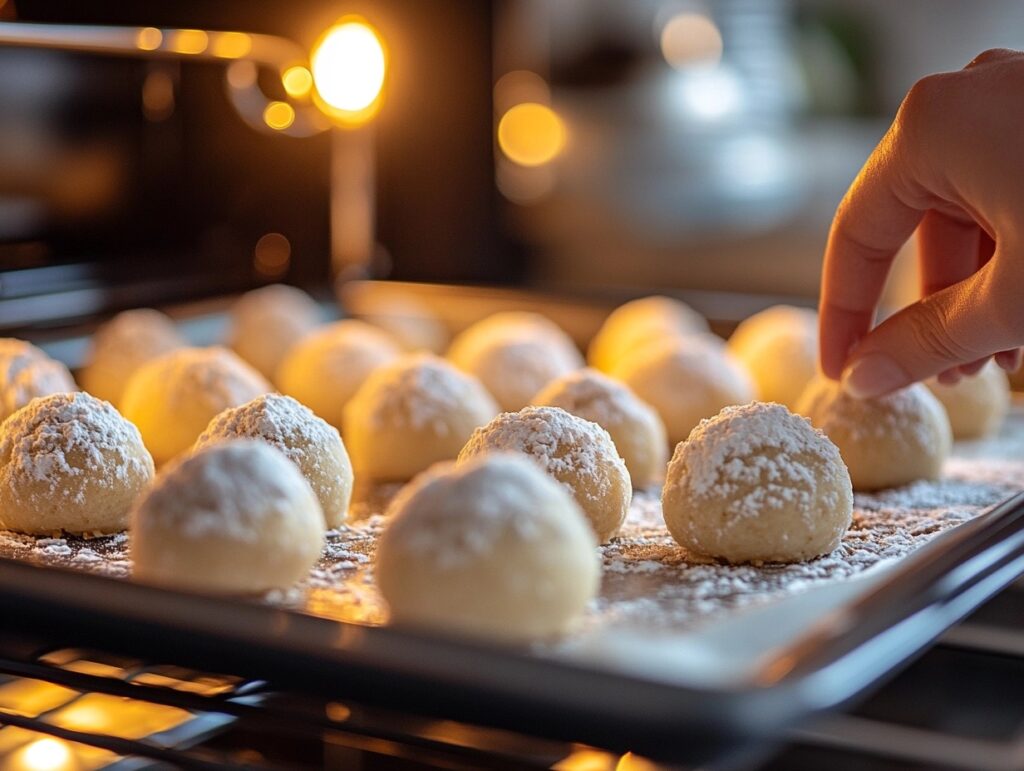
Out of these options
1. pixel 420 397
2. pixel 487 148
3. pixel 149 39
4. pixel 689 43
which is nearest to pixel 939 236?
pixel 420 397

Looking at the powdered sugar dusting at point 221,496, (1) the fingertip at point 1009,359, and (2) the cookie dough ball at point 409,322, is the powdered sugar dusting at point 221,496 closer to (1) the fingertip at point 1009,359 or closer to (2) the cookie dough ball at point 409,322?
(1) the fingertip at point 1009,359

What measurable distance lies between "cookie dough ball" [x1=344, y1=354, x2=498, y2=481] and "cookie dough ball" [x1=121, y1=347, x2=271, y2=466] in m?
0.16

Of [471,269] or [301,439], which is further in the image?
[471,269]

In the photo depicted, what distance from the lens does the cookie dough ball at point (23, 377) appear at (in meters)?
1.63

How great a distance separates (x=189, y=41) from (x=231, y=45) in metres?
0.13

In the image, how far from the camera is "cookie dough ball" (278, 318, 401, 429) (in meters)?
2.02

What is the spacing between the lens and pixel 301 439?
1.42 meters

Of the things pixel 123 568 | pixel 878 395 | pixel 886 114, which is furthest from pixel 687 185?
pixel 123 568

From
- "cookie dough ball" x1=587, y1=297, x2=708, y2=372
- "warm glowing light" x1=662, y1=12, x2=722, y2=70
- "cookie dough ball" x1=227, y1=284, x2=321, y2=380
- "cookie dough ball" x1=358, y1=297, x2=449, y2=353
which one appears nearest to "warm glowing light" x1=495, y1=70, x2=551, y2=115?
"warm glowing light" x1=662, y1=12, x2=722, y2=70

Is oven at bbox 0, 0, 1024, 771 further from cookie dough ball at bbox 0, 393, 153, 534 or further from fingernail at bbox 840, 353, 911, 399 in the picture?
fingernail at bbox 840, 353, 911, 399

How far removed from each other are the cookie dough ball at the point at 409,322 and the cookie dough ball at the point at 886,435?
0.94m

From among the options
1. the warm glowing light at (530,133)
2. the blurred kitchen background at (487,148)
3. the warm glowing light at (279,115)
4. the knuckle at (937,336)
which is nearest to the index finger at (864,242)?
the knuckle at (937,336)

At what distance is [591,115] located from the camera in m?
4.96

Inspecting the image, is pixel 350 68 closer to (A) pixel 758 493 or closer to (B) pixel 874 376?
(B) pixel 874 376
